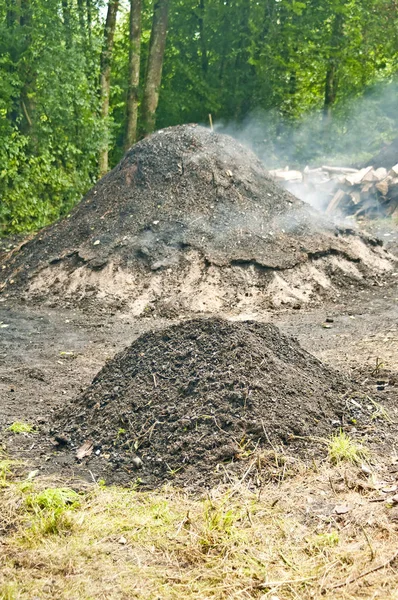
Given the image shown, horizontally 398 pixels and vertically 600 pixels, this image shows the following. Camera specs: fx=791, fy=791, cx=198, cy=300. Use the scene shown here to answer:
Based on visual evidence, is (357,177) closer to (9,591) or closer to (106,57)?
(106,57)

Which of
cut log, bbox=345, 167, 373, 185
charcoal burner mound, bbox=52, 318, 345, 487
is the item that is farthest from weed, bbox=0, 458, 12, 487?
cut log, bbox=345, 167, 373, 185

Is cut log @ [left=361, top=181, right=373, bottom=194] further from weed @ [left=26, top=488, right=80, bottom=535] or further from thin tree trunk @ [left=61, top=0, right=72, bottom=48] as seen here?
weed @ [left=26, top=488, right=80, bottom=535]

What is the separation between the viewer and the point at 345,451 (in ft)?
17.6

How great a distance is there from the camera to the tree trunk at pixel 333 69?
2350 centimetres

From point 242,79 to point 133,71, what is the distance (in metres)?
4.43

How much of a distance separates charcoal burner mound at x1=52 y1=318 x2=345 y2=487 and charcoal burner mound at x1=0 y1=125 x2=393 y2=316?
439 cm

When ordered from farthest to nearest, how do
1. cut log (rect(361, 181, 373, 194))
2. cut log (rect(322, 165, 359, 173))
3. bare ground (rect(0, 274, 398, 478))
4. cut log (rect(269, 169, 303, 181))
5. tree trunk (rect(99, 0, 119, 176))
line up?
cut log (rect(322, 165, 359, 173)), tree trunk (rect(99, 0, 119, 176)), cut log (rect(269, 169, 303, 181)), cut log (rect(361, 181, 373, 194)), bare ground (rect(0, 274, 398, 478))

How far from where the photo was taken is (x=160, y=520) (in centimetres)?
467

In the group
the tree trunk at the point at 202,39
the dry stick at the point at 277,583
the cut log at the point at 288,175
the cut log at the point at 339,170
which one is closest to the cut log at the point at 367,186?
the cut log at the point at 339,170

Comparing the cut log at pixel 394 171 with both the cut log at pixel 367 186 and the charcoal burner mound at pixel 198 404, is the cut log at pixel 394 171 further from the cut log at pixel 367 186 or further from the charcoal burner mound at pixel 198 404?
the charcoal burner mound at pixel 198 404

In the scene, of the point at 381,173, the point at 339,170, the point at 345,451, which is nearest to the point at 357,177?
the point at 381,173

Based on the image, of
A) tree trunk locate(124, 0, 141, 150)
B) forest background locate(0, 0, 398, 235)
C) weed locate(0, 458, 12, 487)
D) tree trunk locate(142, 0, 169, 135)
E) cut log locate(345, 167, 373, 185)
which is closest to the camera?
weed locate(0, 458, 12, 487)

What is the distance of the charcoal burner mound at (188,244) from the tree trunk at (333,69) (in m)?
11.3

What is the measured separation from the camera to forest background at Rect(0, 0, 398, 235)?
62.4ft
